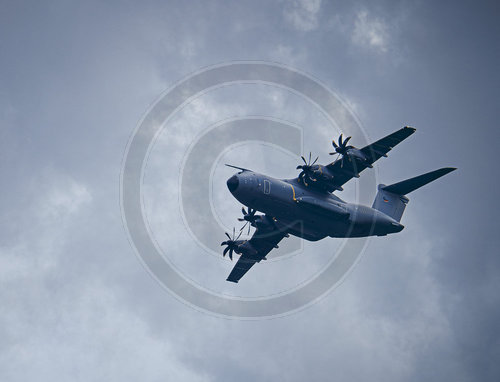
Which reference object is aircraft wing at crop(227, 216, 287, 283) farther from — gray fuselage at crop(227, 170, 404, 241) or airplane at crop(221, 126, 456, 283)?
gray fuselage at crop(227, 170, 404, 241)

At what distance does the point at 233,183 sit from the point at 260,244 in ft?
26.9

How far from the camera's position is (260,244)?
2944 cm

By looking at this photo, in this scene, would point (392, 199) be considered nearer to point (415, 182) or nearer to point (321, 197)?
point (415, 182)

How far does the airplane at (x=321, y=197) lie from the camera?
23.2m

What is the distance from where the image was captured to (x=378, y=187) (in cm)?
2912

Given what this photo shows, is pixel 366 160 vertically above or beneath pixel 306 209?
above

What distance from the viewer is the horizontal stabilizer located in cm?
2359

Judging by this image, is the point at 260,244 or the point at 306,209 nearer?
the point at 306,209

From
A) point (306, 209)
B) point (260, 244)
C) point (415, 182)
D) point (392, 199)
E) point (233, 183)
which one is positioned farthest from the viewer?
point (260, 244)

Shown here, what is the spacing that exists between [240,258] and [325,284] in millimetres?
6514

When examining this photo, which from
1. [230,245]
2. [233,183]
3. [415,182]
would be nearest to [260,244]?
[230,245]

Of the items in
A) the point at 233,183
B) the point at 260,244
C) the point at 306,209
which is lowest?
the point at 233,183

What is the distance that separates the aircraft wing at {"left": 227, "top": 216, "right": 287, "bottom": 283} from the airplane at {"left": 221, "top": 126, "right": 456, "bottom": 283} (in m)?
0.39

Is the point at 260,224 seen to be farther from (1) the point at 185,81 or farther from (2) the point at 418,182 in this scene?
(1) the point at 185,81
